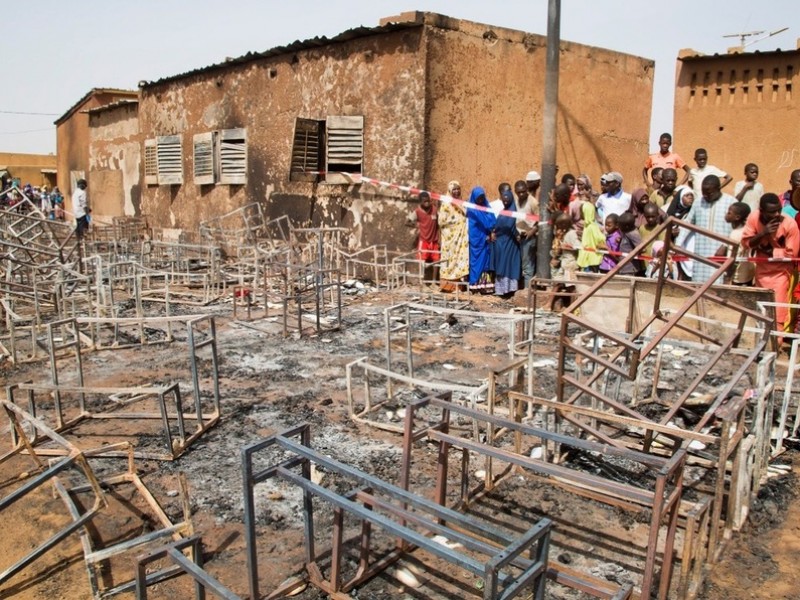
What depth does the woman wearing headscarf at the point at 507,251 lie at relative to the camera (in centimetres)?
1020

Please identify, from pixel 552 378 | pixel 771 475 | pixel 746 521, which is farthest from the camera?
pixel 552 378

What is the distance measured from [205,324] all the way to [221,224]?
651 cm

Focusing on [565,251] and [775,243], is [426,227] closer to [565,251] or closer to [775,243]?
[565,251]

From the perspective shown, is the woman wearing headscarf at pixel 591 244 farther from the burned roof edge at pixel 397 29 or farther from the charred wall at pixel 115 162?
the charred wall at pixel 115 162

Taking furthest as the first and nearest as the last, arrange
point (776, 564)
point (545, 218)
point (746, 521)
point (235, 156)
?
point (235, 156), point (545, 218), point (746, 521), point (776, 564)

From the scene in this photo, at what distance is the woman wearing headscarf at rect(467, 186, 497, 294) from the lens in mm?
10461

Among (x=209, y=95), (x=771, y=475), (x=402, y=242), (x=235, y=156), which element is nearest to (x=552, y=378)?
(x=771, y=475)

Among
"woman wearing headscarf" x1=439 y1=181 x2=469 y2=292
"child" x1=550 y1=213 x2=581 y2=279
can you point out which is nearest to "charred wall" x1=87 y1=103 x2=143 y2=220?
"woman wearing headscarf" x1=439 y1=181 x2=469 y2=292

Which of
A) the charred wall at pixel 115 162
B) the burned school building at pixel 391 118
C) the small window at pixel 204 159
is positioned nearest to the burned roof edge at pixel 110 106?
the charred wall at pixel 115 162

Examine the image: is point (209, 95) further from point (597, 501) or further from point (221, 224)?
point (597, 501)

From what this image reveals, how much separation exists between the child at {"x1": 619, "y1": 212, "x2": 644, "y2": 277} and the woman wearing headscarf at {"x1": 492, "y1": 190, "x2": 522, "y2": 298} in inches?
85.4

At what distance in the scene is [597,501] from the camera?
407 cm

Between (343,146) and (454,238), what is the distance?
284 centimetres

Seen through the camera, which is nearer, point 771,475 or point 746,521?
point 746,521
